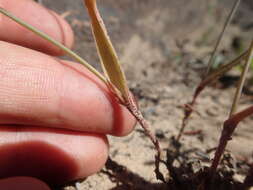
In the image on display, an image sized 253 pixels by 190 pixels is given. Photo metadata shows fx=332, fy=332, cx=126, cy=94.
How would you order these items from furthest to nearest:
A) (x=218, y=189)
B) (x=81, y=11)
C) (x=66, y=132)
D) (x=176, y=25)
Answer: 1. (x=176, y=25)
2. (x=81, y=11)
3. (x=66, y=132)
4. (x=218, y=189)

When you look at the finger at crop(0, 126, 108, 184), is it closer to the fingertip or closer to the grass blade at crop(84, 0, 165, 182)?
the fingertip

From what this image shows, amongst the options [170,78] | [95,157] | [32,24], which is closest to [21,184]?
[95,157]

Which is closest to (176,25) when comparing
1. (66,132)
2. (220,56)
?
(220,56)

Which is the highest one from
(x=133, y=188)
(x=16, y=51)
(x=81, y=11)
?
(x=81, y=11)

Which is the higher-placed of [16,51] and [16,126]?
[16,51]

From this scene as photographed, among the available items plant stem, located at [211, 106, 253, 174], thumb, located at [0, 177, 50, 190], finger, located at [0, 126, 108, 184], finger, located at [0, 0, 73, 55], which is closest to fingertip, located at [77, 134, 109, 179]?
finger, located at [0, 126, 108, 184]

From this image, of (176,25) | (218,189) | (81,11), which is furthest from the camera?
(176,25)

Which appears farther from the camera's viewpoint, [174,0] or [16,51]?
[174,0]

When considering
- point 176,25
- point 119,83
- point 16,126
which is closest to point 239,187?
point 119,83

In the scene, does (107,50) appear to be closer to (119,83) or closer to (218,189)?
(119,83)
